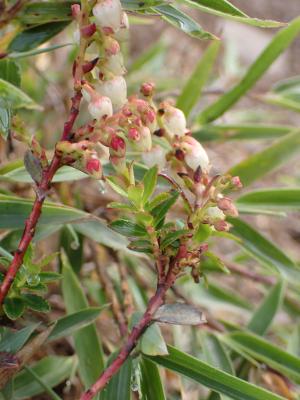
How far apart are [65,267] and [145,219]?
255mm

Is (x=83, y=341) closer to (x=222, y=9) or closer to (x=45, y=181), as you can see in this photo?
(x=45, y=181)

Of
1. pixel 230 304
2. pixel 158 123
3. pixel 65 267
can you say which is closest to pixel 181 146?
pixel 158 123

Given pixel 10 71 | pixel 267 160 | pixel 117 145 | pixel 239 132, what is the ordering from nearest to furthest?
pixel 117 145 → pixel 10 71 → pixel 267 160 → pixel 239 132

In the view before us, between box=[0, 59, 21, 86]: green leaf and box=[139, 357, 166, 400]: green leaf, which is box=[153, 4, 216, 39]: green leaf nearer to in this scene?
box=[0, 59, 21, 86]: green leaf

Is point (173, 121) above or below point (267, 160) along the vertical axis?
above

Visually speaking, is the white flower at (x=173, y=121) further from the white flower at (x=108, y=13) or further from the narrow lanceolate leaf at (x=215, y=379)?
the narrow lanceolate leaf at (x=215, y=379)

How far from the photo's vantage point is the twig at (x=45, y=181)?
55 centimetres

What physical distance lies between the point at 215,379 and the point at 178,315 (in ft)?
0.27

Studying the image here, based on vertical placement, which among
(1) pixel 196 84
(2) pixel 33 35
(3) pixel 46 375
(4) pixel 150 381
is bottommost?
(3) pixel 46 375

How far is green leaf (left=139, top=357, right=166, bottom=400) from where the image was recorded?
663 millimetres

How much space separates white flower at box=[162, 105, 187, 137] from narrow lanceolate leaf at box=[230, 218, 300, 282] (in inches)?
11.1

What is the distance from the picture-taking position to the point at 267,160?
958mm

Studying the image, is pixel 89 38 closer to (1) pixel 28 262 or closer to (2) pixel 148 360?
(1) pixel 28 262

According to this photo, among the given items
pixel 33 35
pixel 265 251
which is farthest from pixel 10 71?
pixel 265 251
